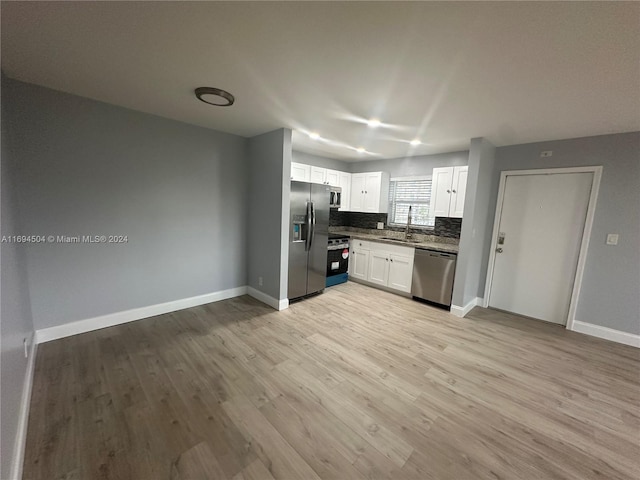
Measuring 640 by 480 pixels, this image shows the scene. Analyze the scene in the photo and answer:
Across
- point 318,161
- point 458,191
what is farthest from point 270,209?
point 458,191

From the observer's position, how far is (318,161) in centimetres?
502

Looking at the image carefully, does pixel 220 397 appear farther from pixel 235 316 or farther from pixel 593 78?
pixel 593 78

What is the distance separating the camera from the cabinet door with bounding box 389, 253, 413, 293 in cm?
413

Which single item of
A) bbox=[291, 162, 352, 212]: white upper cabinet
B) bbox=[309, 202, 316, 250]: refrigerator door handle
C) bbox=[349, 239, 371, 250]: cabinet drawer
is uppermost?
bbox=[291, 162, 352, 212]: white upper cabinet

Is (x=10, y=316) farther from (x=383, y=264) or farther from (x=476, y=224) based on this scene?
(x=476, y=224)

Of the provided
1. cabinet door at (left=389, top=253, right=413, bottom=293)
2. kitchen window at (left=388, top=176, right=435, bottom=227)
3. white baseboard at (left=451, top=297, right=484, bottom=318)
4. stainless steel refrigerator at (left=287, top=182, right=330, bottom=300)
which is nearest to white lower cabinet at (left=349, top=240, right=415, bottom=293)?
cabinet door at (left=389, top=253, right=413, bottom=293)

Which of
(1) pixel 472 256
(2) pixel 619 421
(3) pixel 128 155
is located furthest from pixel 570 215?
(3) pixel 128 155

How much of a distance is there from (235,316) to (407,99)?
3.14 meters

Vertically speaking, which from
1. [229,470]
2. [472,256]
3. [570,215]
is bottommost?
[229,470]

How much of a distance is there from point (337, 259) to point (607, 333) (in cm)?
367

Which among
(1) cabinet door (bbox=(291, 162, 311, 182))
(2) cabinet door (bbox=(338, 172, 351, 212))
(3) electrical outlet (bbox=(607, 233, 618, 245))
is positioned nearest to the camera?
(3) electrical outlet (bbox=(607, 233, 618, 245))

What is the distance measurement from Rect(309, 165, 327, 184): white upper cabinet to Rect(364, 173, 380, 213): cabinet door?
0.90 m

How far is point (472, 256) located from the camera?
11.8 ft

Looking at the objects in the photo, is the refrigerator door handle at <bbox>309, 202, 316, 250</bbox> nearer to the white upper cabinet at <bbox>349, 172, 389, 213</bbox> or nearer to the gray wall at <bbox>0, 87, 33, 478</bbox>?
the white upper cabinet at <bbox>349, 172, 389, 213</bbox>
